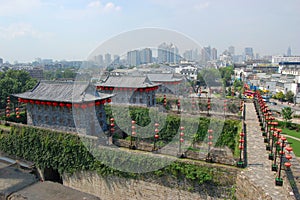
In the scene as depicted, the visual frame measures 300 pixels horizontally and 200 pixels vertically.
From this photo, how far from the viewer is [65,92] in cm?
1534

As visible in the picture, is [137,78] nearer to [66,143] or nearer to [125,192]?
[66,143]

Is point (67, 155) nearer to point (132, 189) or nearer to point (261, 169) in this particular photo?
point (132, 189)

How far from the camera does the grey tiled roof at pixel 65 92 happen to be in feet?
47.5

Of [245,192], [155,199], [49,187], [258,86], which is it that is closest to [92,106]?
[155,199]

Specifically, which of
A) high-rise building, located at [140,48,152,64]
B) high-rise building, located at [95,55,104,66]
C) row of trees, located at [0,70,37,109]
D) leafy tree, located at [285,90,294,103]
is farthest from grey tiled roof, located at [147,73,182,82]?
leafy tree, located at [285,90,294,103]

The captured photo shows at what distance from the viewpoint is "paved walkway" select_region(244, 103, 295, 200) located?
8.09 m

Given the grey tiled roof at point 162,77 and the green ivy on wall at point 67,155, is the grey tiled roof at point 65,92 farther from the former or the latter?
the grey tiled roof at point 162,77

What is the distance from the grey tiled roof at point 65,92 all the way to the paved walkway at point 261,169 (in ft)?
29.0

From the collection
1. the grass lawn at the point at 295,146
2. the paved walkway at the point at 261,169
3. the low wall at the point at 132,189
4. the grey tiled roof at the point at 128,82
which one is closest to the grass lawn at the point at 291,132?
the grass lawn at the point at 295,146

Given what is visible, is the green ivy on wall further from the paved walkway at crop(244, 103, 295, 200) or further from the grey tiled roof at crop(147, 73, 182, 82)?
the grey tiled roof at crop(147, 73, 182, 82)

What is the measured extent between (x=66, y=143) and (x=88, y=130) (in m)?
1.69

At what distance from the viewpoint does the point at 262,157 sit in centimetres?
1108

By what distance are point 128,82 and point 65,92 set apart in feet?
20.3

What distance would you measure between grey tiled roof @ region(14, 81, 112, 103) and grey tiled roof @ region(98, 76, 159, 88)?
4.94 meters
